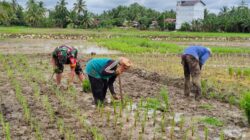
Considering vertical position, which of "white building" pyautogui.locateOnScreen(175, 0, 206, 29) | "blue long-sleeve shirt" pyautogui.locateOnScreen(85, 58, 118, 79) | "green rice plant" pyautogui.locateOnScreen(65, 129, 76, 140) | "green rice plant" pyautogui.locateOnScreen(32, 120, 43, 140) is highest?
"white building" pyautogui.locateOnScreen(175, 0, 206, 29)

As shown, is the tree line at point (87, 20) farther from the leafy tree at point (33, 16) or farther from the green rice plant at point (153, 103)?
the green rice plant at point (153, 103)

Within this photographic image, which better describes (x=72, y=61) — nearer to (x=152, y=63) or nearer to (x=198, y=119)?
(x=198, y=119)

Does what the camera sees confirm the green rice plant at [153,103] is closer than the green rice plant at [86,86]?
Yes

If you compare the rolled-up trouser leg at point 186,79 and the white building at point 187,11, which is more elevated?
the white building at point 187,11

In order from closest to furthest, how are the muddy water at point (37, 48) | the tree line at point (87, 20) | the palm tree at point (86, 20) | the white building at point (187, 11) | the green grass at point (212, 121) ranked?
the green grass at point (212, 121), the muddy water at point (37, 48), the tree line at point (87, 20), the palm tree at point (86, 20), the white building at point (187, 11)

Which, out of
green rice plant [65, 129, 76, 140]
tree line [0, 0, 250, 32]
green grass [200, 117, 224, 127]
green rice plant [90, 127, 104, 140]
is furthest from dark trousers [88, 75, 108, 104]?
tree line [0, 0, 250, 32]

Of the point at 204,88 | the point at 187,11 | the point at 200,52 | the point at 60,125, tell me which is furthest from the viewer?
the point at 187,11

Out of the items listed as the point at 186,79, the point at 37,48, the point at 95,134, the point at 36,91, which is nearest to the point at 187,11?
the point at 37,48

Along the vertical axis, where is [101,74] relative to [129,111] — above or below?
above

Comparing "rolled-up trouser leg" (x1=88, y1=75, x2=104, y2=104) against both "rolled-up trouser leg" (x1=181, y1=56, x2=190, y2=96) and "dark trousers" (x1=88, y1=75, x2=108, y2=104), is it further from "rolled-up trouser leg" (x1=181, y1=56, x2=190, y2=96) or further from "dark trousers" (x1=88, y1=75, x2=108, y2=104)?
"rolled-up trouser leg" (x1=181, y1=56, x2=190, y2=96)

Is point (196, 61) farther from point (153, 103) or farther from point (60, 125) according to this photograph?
point (60, 125)

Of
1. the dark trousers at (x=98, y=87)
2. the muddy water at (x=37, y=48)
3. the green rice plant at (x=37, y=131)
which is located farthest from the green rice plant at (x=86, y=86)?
the muddy water at (x=37, y=48)

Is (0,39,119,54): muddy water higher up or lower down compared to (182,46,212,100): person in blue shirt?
lower down

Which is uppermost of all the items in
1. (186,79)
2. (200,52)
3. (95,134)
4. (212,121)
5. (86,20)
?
(86,20)
